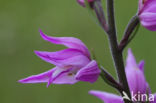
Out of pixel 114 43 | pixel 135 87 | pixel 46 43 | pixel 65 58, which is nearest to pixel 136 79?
pixel 135 87

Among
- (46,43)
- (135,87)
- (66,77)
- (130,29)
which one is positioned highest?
(130,29)

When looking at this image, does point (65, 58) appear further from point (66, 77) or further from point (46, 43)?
point (46, 43)

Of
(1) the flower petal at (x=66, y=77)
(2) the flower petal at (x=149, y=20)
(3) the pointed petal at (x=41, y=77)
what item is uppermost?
(2) the flower petal at (x=149, y=20)

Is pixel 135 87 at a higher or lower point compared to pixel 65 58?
lower

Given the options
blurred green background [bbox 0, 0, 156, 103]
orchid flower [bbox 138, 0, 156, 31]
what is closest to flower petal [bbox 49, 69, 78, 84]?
orchid flower [bbox 138, 0, 156, 31]

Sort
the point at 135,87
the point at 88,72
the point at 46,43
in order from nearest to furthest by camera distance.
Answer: the point at 88,72
the point at 135,87
the point at 46,43

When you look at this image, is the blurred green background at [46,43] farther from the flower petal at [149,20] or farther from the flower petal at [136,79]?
the flower petal at [149,20]

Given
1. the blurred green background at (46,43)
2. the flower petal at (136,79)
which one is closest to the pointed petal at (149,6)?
the flower petal at (136,79)
